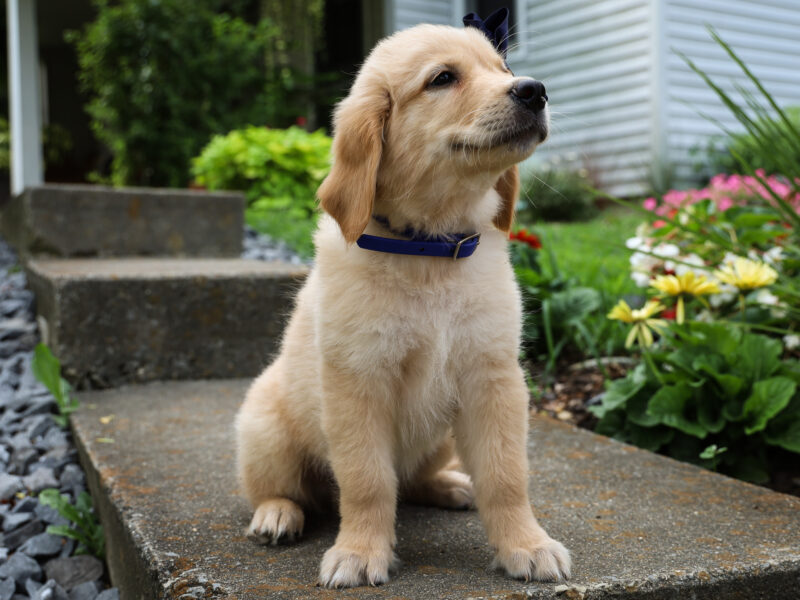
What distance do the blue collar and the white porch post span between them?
7661mm

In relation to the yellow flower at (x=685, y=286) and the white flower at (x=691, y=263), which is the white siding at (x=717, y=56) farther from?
the yellow flower at (x=685, y=286)

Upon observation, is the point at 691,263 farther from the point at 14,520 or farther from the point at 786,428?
the point at 14,520

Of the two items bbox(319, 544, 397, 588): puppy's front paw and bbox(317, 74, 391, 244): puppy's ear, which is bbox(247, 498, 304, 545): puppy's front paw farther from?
bbox(317, 74, 391, 244): puppy's ear

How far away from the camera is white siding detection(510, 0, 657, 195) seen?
9.73 m

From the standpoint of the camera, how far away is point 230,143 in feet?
25.3

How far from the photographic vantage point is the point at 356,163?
65.9 inches

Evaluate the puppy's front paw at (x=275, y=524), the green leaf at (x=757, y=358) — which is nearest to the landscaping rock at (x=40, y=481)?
the puppy's front paw at (x=275, y=524)

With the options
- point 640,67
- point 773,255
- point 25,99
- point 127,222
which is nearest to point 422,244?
point 773,255

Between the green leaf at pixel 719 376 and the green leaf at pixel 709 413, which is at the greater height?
the green leaf at pixel 719 376

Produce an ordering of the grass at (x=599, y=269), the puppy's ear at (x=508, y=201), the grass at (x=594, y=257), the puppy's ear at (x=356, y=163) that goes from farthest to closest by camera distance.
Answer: the grass at (x=594, y=257)
the grass at (x=599, y=269)
the puppy's ear at (x=508, y=201)
the puppy's ear at (x=356, y=163)

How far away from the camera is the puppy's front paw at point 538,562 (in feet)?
5.03

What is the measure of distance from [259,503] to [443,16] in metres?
10.7

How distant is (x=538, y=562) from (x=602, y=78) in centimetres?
970

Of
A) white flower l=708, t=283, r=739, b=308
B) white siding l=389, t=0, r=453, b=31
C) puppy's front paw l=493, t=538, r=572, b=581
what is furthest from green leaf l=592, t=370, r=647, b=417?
white siding l=389, t=0, r=453, b=31
